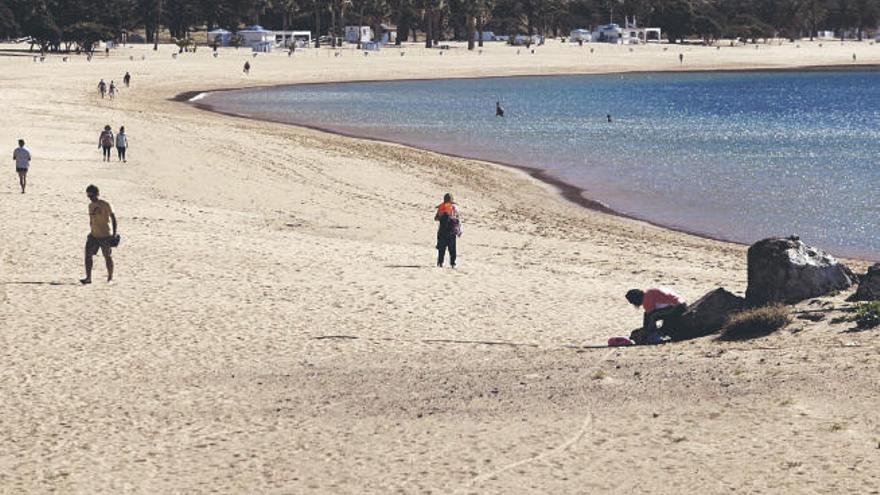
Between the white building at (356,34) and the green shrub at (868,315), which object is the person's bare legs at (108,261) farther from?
the white building at (356,34)

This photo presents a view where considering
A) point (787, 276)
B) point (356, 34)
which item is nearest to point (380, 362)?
point (787, 276)

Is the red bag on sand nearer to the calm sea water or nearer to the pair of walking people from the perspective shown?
the calm sea water

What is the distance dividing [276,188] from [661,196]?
12.3m

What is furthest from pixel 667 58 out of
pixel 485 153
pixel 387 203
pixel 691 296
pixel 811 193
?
pixel 691 296

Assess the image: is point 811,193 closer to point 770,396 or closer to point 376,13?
point 770,396

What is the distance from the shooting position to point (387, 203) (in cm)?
3288

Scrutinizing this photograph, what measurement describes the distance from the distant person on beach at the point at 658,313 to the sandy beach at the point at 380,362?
31.7 inches

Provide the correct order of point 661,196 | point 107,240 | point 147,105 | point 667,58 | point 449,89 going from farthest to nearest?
1. point 667,58
2. point 449,89
3. point 147,105
4. point 661,196
5. point 107,240

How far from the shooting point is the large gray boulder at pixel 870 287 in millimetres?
15906

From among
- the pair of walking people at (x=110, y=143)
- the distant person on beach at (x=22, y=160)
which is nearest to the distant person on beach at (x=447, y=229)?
the distant person on beach at (x=22, y=160)

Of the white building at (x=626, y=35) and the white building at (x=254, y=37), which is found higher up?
the white building at (x=626, y=35)

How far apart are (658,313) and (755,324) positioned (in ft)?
4.99

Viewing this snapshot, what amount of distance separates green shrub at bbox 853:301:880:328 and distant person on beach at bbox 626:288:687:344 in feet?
7.70

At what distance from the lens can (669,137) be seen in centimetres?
6109
